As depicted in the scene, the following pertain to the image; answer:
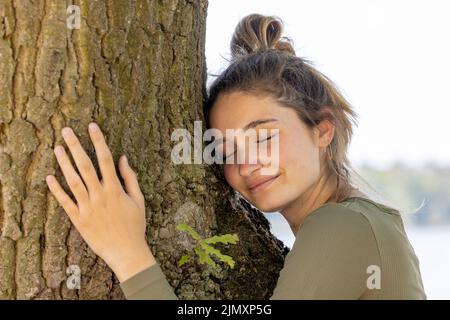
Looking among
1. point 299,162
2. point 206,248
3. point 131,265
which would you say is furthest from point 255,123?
point 131,265

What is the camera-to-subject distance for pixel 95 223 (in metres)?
1.95

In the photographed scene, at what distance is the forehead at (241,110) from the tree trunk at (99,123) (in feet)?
0.41

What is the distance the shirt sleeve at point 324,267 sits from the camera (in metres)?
1.98

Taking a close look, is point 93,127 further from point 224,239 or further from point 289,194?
point 289,194

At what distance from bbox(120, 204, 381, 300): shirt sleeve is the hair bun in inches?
32.8

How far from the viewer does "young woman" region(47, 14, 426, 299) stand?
1.96 metres

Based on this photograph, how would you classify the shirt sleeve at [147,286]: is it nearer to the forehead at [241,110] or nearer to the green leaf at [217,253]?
the green leaf at [217,253]

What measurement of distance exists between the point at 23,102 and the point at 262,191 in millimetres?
861

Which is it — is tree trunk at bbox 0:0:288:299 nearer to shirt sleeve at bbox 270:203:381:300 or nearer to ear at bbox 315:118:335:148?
shirt sleeve at bbox 270:203:381:300

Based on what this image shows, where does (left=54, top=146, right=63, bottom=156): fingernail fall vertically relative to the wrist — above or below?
above

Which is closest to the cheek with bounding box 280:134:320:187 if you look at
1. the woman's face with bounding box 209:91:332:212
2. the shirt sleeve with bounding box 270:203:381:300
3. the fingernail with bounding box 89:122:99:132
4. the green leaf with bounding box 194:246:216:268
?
the woman's face with bounding box 209:91:332:212

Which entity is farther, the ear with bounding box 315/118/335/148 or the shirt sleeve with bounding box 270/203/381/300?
the ear with bounding box 315/118/335/148

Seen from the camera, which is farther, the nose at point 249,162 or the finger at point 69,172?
the nose at point 249,162

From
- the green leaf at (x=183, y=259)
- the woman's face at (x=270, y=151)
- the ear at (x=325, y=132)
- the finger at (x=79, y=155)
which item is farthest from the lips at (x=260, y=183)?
the finger at (x=79, y=155)
